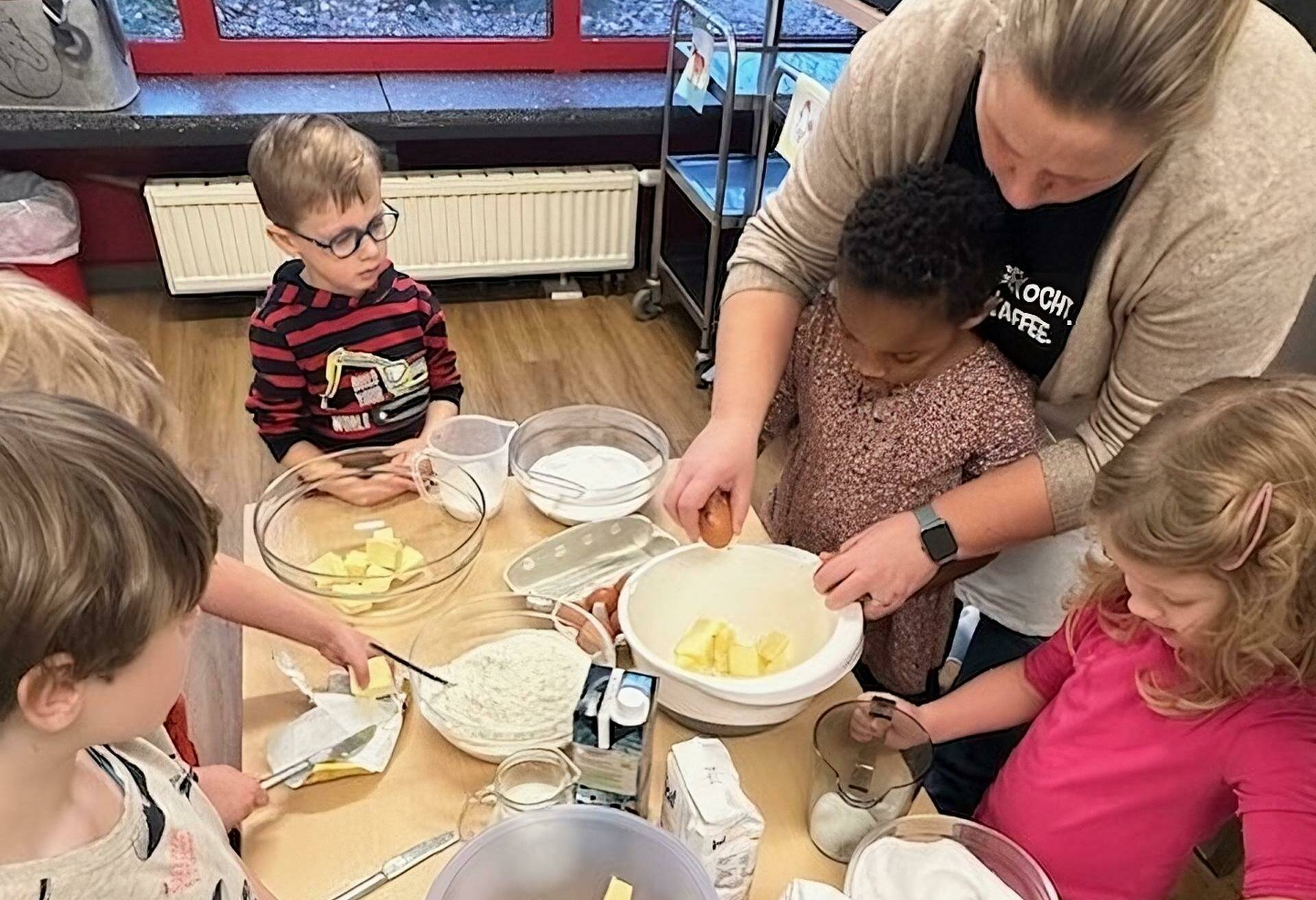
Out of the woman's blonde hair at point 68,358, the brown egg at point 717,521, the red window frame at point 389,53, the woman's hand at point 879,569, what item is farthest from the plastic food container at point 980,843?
the red window frame at point 389,53

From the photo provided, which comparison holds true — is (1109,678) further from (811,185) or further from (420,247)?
(420,247)

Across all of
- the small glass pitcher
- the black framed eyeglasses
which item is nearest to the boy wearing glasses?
the black framed eyeglasses

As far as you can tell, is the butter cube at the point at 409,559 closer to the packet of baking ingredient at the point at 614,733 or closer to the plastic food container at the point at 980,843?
the packet of baking ingredient at the point at 614,733

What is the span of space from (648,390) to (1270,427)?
2.28m

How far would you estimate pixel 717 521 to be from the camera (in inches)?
44.9

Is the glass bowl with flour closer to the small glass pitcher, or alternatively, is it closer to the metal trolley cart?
the small glass pitcher

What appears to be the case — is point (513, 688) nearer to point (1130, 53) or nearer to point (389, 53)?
point (1130, 53)

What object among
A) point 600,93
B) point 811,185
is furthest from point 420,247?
point 811,185

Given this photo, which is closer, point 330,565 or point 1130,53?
point 1130,53

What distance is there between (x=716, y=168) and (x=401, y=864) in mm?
2573

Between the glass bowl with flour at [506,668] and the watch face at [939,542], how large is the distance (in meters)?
0.36

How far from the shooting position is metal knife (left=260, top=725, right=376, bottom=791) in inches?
36.6

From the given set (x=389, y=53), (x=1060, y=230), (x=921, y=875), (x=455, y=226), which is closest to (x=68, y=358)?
(x=921, y=875)

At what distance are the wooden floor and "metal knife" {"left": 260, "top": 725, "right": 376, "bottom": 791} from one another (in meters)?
1.50
